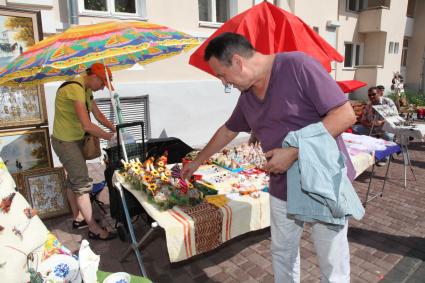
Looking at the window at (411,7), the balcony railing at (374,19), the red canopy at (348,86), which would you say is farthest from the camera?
the window at (411,7)

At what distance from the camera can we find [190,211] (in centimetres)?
253

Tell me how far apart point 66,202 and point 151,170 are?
1849 mm

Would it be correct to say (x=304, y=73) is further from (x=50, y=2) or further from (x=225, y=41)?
(x=50, y=2)

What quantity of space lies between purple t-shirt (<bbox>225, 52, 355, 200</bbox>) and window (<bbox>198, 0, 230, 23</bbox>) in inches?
287

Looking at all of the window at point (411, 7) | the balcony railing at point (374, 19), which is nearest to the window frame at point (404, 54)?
the window at point (411, 7)

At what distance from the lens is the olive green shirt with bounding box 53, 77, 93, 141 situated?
330 centimetres

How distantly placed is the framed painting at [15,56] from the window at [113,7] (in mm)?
2750

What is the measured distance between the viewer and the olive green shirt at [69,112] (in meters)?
3.30

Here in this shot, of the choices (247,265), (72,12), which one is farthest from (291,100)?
(72,12)

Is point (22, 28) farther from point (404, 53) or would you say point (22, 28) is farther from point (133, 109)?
point (404, 53)

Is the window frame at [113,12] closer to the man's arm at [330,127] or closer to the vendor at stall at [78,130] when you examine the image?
the vendor at stall at [78,130]

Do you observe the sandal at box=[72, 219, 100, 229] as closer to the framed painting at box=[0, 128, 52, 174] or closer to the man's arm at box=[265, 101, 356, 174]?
the framed painting at box=[0, 128, 52, 174]

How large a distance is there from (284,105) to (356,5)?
56.1ft

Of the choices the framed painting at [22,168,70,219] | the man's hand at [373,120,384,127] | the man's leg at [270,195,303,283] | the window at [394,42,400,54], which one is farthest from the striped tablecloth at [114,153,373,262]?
the window at [394,42,400,54]
